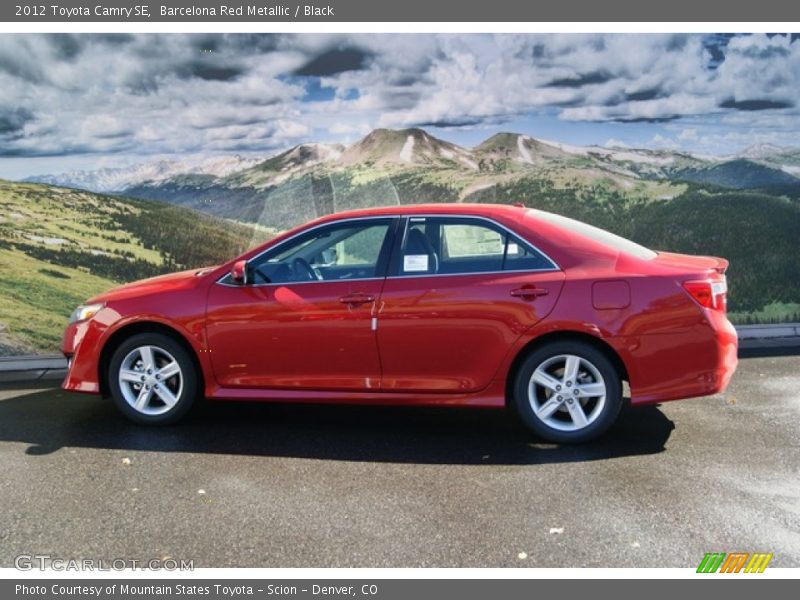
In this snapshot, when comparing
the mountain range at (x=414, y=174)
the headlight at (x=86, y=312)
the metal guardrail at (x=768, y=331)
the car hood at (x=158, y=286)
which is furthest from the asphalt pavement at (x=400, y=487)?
the mountain range at (x=414, y=174)

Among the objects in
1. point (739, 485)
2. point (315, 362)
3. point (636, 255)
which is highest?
point (636, 255)

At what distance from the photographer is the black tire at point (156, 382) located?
6.19 m

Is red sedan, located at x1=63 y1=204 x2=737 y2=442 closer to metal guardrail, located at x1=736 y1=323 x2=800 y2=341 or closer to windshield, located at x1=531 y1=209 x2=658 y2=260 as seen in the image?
windshield, located at x1=531 y1=209 x2=658 y2=260

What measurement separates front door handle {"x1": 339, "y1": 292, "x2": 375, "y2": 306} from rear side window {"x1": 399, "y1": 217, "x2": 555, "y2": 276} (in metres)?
0.27

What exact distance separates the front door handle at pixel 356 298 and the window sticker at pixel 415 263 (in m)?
0.31

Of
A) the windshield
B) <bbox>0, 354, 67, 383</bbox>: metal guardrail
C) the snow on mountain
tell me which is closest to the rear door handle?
the windshield

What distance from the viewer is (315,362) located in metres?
5.94

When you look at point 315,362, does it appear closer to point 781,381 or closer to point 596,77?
point 781,381

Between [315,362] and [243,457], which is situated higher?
[315,362]

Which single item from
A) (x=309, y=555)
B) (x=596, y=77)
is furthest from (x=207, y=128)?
(x=309, y=555)

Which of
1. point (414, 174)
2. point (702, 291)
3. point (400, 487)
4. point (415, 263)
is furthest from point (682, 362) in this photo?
point (414, 174)

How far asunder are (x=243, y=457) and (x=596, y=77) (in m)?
5.54

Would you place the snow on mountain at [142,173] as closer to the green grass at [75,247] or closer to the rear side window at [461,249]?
the green grass at [75,247]
